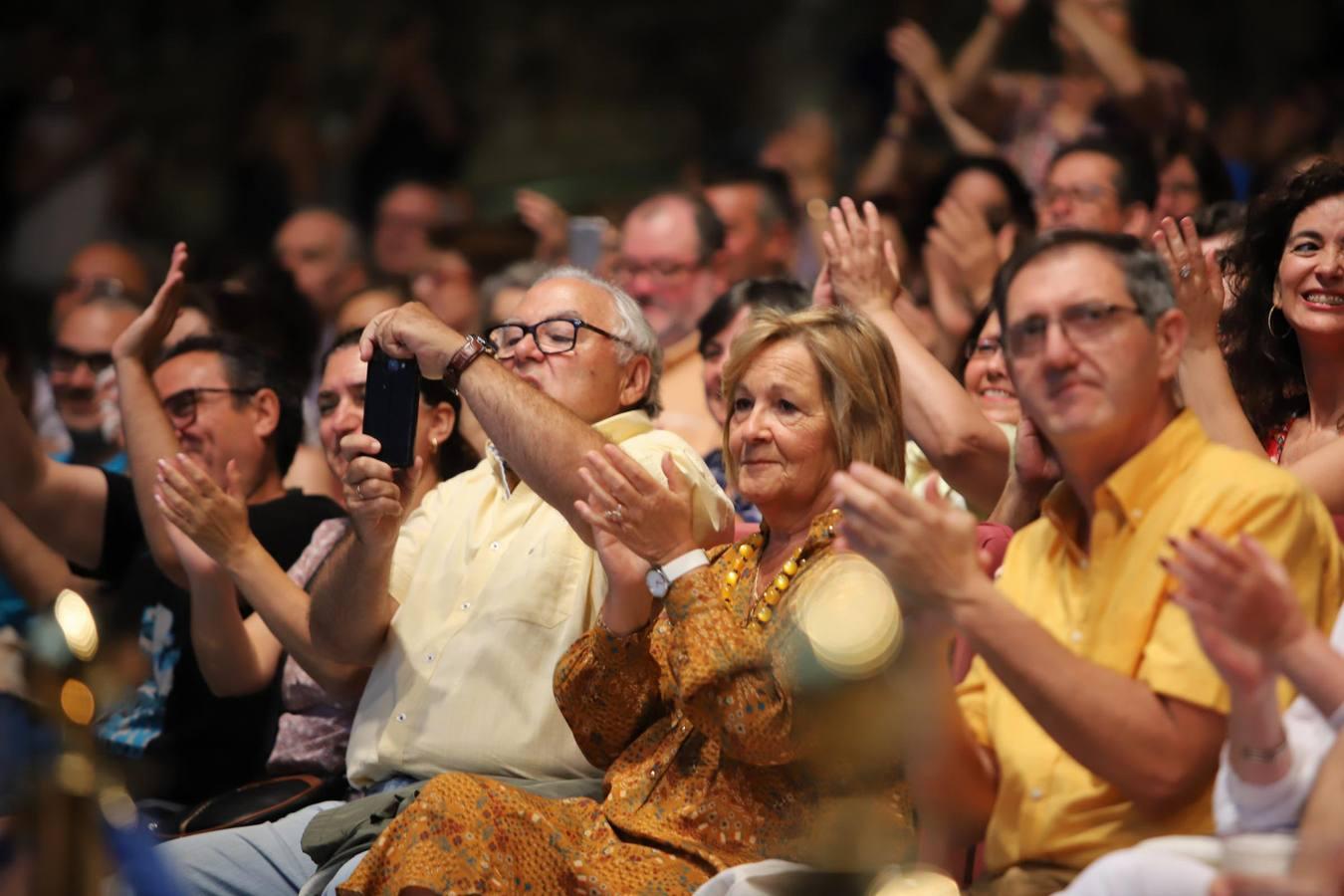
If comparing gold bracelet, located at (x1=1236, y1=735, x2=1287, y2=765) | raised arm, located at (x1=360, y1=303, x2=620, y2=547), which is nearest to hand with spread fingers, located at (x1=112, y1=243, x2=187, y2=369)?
raised arm, located at (x1=360, y1=303, x2=620, y2=547)

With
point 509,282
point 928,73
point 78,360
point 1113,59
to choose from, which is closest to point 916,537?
point 509,282

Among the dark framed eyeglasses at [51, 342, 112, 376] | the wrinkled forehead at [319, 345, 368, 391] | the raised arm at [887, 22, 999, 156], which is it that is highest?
the raised arm at [887, 22, 999, 156]

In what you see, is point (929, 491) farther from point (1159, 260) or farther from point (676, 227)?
point (676, 227)

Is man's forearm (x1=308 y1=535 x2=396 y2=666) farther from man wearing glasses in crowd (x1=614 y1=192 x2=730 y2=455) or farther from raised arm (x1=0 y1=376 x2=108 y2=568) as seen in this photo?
man wearing glasses in crowd (x1=614 y1=192 x2=730 y2=455)

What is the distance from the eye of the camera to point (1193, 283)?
10.4 feet

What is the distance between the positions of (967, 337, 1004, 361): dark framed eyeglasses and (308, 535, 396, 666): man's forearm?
52.8 inches

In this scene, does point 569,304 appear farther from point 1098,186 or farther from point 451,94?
point 451,94

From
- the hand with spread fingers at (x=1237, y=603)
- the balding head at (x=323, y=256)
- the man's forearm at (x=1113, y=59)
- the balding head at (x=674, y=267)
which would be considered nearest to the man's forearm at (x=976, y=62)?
the man's forearm at (x=1113, y=59)

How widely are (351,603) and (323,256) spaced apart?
3652 millimetres

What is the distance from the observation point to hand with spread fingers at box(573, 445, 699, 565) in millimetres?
2939

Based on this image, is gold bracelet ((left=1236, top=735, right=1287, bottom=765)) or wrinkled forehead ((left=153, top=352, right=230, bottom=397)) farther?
wrinkled forehead ((left=153, top=352, right=230, bottom=397))

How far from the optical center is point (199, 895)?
3.55 m

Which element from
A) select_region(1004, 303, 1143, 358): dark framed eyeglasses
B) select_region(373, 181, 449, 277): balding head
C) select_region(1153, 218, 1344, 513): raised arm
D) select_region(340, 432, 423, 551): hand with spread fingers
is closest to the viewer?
select_region(1004, 303, 1143, 358): dark framed eyeglasses

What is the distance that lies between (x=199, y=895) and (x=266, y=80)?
304 inches
